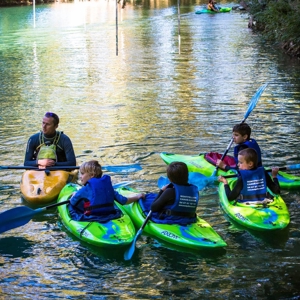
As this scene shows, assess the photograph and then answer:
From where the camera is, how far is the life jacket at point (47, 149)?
25.3 feet

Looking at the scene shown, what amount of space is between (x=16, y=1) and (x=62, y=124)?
43.7m

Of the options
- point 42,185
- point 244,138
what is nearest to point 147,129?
point 244,138

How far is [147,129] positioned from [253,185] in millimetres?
4475

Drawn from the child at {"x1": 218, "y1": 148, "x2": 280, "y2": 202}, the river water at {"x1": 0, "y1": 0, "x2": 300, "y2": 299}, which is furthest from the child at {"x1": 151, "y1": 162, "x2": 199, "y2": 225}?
the child at {"x1": 218, "y1": 148, "x2": 280, "y2": 202}

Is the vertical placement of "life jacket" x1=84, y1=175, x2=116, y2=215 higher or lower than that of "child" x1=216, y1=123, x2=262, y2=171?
lower

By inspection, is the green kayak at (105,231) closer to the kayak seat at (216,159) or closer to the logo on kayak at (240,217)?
the logo on kayak at (240,217)

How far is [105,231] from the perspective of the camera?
6.16m

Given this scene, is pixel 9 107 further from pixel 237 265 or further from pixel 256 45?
pixel 256 45

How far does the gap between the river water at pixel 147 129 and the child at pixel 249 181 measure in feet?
1.17

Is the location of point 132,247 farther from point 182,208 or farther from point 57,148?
point 57,148

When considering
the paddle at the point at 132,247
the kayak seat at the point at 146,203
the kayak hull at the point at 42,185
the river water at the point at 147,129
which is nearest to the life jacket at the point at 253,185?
the river water at the point at 147,129

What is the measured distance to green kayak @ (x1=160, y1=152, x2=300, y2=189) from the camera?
25.7ft

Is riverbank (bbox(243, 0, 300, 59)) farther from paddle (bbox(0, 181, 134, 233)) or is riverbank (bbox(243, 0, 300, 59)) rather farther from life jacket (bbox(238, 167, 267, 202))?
paddle (bbox(0, 181, 134, 233))

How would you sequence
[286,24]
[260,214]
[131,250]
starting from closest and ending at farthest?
[131,250], [260,214], [286,24]
